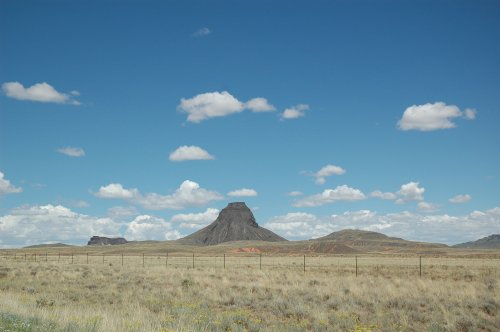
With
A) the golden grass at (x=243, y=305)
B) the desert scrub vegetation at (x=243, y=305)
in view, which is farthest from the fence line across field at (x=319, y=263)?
the desert scrub vegetation at (x=243, y=305)

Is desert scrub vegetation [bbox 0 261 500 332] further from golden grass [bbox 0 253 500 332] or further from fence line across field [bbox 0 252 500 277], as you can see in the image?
fence line across field [bbox 0 252 500 277]

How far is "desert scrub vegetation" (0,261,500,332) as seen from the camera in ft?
47.8

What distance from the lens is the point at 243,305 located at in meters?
22.3

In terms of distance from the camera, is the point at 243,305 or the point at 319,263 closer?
the point at 243,305

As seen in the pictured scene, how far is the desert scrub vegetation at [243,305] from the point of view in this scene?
47.8ft

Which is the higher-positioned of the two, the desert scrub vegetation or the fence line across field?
the desert scrub vegetation

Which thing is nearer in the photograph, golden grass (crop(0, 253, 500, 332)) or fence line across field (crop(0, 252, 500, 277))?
golden grass (crop(0, 253, 500, 332))

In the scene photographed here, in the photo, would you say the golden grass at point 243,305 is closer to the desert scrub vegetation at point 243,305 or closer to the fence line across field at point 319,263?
the desert scrub vegetation at point 243,305

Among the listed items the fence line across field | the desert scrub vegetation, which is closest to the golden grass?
the desert scrub vegetation

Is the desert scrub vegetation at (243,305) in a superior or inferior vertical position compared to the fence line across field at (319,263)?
superior

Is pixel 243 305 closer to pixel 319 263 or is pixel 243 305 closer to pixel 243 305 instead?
pixel 243 305

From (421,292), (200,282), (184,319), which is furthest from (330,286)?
(184,319)

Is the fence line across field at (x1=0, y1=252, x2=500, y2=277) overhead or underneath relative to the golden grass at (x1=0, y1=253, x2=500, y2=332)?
underneath

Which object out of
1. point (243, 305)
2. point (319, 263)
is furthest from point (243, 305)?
point (319, 263)
